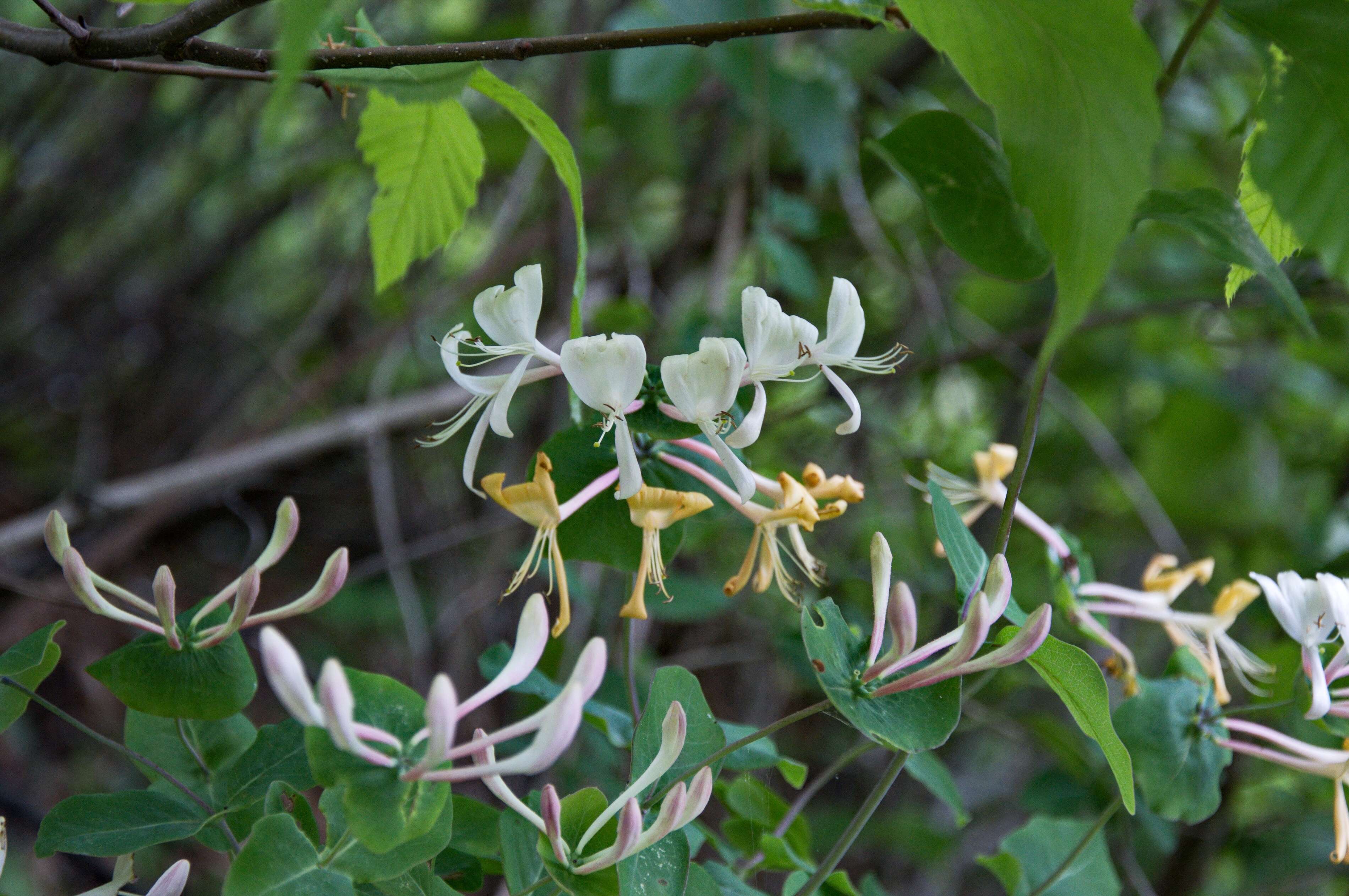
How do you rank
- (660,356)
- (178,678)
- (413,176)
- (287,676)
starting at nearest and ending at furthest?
(287,676) < (178,678) < (413,176) < (660,356)

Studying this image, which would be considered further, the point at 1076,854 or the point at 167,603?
the point at 1076,854

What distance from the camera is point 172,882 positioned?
0.30 metres

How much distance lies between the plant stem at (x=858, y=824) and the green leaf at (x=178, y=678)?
0.19 meters

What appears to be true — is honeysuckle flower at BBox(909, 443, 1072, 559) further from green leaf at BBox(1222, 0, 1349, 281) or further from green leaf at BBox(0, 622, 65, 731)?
green leaf at BBox(0, 622, 65, 731)

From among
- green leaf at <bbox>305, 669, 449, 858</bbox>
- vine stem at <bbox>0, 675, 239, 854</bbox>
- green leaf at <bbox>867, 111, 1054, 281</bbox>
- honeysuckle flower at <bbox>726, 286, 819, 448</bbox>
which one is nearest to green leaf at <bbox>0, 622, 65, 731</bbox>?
vine stem at <bbox>0, 675, 239, 854</bbox>

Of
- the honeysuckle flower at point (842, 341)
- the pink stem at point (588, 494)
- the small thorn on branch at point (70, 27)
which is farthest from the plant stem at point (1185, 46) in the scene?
the small thorn on branch at point (70, 27)

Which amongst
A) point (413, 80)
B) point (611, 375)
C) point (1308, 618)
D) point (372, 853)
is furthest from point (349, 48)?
point (1308, 618)

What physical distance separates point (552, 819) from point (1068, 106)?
235mm

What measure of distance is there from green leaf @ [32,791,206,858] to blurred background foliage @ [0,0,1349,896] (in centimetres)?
41

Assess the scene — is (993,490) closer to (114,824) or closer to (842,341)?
(842,341)

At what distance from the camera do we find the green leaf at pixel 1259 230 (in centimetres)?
34

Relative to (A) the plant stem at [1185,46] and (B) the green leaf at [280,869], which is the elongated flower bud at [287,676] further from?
(A) the plant stem at [1185,46]

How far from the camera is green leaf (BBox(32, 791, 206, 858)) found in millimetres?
313

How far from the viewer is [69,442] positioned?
1.44m
